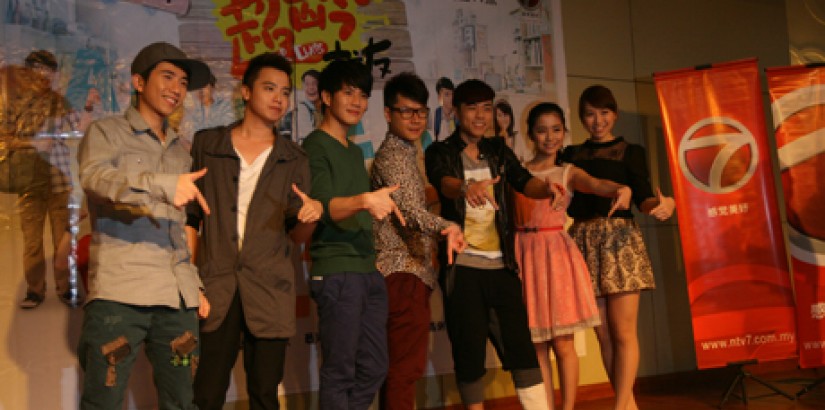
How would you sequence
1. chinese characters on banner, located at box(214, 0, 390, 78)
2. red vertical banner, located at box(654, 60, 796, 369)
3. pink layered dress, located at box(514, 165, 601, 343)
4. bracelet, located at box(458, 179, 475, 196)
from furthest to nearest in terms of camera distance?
red vertical banner, located at box(654, 60, 796, 369)
chinese characters on banner, located at box(214, 0, 390, 78)
pink layered dress, located at box(514, 165, 601, 343)
bracelet, located at box(458, 179, 475, 196)

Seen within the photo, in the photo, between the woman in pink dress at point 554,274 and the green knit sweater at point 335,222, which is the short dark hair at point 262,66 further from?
the woman in pink dress at point 554,274

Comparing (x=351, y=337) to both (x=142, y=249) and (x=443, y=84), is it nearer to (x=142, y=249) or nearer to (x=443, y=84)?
(x=142, y=249)

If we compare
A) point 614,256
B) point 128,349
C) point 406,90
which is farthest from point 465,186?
point 128,349

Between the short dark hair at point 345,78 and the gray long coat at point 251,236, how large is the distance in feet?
1.14

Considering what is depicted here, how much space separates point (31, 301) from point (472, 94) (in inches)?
78.8

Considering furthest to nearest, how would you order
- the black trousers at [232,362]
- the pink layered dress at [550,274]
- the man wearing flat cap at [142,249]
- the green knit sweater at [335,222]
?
the pink layered dress at [550,274]
the green knit sweater at [335,222]
the black trousers at [232,362]
the man wearing flat cap at [142,249]

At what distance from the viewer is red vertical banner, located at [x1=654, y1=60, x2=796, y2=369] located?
439 cm

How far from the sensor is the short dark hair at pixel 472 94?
3.37 metres

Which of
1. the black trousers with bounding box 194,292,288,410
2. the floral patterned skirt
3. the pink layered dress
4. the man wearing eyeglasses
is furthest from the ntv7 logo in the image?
the black trousers with bounding box 194,292,288,410

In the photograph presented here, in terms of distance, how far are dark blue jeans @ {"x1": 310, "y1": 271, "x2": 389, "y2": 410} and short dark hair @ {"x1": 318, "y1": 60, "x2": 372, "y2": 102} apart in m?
0.72

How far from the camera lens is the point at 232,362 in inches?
106

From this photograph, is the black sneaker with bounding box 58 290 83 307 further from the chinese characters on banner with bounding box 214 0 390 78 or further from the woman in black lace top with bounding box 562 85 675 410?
the woman in black lace top with bounding box 562 85 675 410

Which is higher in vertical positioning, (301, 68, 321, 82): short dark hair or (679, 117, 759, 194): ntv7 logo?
(301, 68, 321, 82): short dark hair

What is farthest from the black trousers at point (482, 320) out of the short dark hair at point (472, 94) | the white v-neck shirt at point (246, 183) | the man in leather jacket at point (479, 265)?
the white v-neck shirt at point (246, 183)
